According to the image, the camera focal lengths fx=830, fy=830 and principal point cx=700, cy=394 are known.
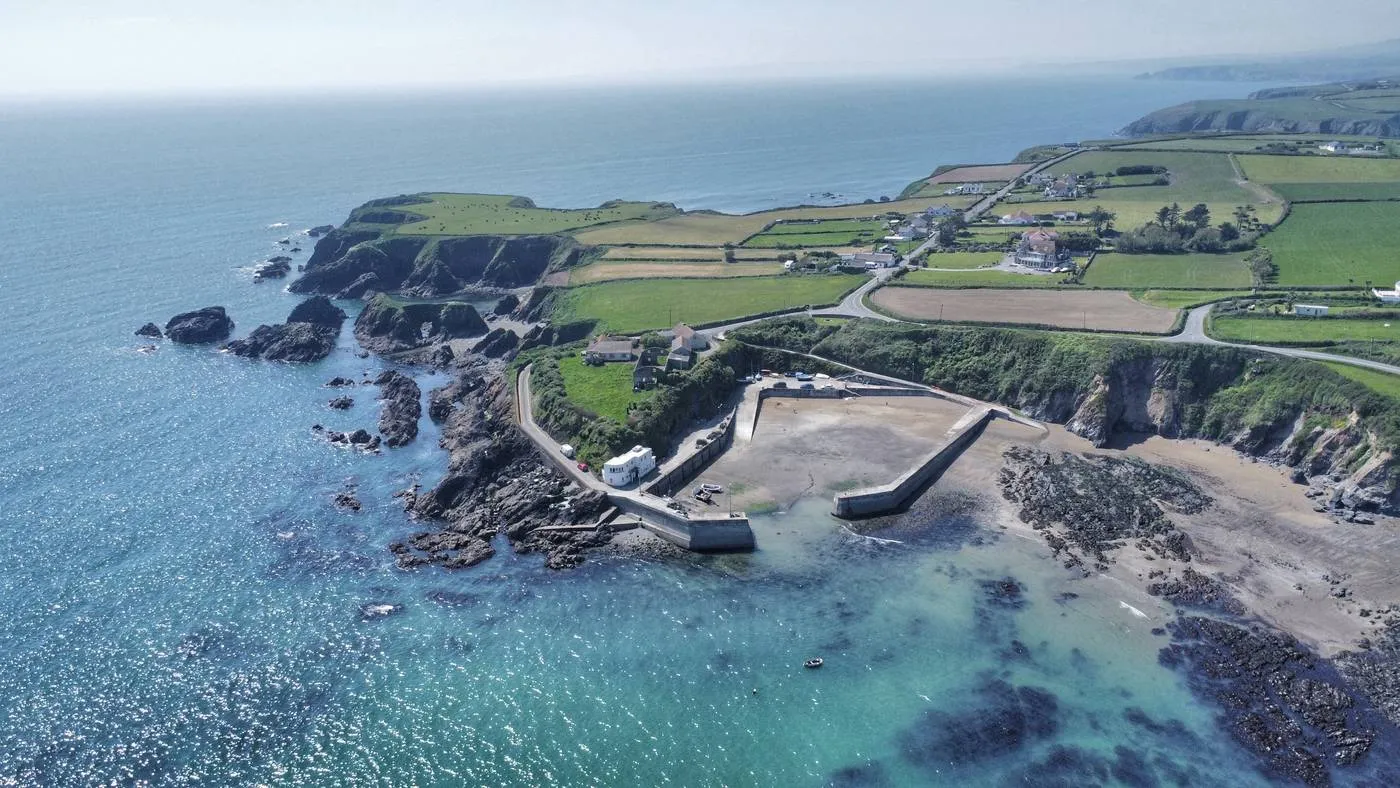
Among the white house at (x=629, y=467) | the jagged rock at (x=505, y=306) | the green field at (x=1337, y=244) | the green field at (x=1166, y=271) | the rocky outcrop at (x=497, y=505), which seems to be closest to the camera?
the rocky outcrop at (x=497, y=505)

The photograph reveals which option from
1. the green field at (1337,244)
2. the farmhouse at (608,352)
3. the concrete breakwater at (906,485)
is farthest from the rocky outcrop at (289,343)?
the green field at (1337,244)

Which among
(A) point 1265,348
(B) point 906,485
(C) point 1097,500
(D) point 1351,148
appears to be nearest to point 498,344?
(B) point 906,485

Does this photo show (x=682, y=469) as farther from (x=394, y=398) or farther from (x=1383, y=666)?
(x=1383, y=666)

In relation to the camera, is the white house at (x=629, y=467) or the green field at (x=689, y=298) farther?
the green field at (x=689, y=298)

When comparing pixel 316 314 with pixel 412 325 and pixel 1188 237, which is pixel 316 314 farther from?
pixel 1188 237

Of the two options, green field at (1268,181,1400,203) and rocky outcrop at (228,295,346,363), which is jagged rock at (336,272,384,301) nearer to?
rocky outcrop at (228,295,346,363)

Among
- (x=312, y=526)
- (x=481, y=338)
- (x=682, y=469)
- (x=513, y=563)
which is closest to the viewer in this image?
(x=513, y=563)

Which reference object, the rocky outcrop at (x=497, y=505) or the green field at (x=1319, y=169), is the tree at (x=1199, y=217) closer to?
the green field at (x=1319, y=169)

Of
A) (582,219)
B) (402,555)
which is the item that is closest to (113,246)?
(582,219)
